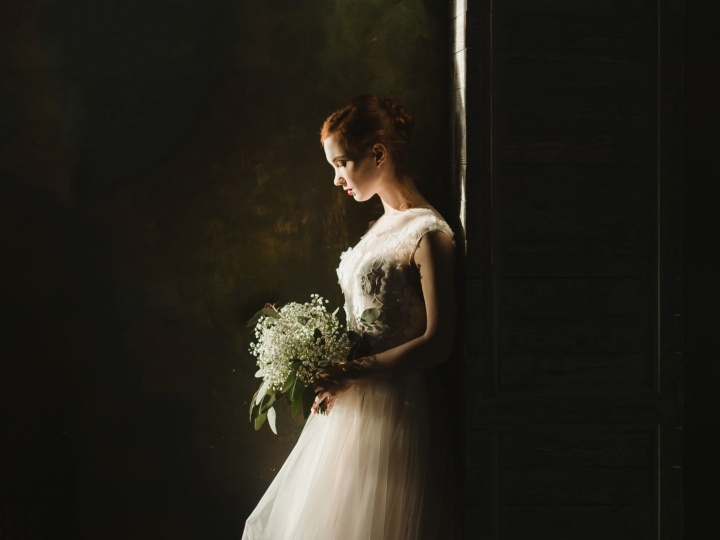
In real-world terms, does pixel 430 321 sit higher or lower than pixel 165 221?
lower

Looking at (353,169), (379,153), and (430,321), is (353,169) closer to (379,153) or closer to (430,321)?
(379,153)

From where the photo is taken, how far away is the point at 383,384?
3.07m

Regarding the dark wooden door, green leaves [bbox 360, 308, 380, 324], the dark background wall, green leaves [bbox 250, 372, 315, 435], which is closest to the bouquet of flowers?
green leaves [bbox 250, 372, 315, 435]

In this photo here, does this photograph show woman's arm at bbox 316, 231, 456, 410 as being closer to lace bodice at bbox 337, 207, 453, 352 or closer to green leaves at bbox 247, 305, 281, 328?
lace bodice at bbox 337, 207, 453, 352

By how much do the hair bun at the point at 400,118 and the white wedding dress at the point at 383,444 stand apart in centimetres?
28

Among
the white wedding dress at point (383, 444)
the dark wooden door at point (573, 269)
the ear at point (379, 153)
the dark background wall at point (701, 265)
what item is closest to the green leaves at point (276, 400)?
the white wedding dress at point (383, 444)

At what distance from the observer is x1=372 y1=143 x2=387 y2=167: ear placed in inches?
121

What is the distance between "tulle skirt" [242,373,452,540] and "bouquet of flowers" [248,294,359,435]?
5.5 inches

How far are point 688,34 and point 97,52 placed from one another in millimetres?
2249

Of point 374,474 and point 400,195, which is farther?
point 400,195

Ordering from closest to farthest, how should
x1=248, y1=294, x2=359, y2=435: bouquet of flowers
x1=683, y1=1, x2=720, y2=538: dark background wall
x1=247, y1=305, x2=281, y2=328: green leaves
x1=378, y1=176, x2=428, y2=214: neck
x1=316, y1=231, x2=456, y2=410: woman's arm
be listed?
x1=316, y1=231, x2=456, y2=410: woman's arm, x1=248, y1=294, x2=359, y2=435: bouquet of flowers, x1=378, y1=176, x2=428, y2=214: neck, x1=247, y1=305, x2=281, y2=328: green leaves, x1=683, y1=1, x2=720, y2=538: dark background wall

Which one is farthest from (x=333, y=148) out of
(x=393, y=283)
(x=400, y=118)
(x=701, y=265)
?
(x=701, y=265)

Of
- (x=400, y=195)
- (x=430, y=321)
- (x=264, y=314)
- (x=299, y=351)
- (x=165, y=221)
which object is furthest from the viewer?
(x=165, y=221)

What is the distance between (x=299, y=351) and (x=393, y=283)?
40 cm
